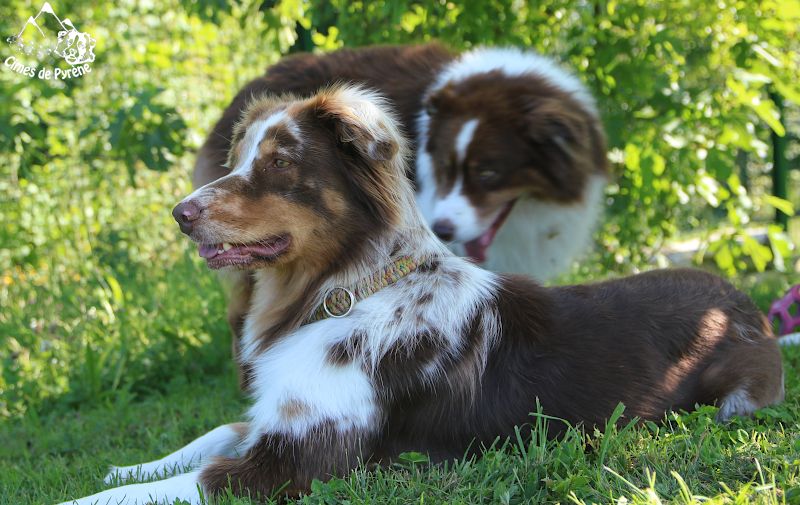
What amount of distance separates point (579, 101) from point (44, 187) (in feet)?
14.6

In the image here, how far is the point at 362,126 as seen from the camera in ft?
9.38

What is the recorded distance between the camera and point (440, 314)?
292cm

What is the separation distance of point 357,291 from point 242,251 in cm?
43

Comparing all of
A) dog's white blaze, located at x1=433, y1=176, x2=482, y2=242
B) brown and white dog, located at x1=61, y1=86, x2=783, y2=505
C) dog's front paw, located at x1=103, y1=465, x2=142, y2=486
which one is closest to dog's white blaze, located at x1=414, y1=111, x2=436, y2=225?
dog's white blaze, located at x1=433, y1=176, x2=482, y2=242

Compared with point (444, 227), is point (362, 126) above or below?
above

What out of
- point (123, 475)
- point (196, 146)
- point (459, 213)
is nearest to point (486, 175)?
point (459, 213)

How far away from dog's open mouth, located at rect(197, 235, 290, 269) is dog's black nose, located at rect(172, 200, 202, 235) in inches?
4.8

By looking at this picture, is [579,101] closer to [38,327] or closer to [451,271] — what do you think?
[451,271]

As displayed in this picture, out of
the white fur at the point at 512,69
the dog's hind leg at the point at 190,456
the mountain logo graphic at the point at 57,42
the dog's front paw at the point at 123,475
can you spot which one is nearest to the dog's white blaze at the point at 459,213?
the white fur at the point at 512,69

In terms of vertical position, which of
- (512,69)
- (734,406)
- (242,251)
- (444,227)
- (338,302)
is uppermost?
(242,251)

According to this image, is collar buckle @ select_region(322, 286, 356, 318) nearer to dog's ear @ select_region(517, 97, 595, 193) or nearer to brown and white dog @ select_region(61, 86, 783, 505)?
brown and white dog @ select_region(61, 86, 783, 505)

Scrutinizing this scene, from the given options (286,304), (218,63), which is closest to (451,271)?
(286,304)

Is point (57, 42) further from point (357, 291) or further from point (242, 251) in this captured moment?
point (357, 291)

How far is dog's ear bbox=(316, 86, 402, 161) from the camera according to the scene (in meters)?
2.86
